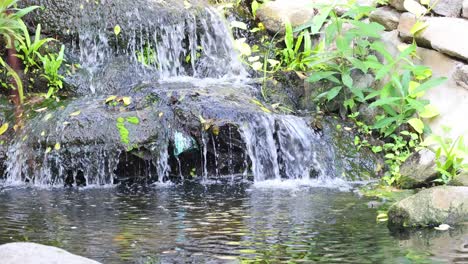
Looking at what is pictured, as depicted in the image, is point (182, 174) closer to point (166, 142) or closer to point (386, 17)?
point (166, 142)

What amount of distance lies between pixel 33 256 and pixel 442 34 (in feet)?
18.3

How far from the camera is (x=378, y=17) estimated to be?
8109mm

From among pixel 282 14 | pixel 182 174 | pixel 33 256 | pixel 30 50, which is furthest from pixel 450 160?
pixel 30 50

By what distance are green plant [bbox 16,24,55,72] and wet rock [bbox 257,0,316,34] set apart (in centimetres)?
284

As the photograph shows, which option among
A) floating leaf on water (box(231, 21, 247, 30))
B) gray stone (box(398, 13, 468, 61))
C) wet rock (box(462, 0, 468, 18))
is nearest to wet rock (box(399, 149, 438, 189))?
gray stone (box(398, 13, 468, 61))

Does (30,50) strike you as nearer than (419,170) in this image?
No

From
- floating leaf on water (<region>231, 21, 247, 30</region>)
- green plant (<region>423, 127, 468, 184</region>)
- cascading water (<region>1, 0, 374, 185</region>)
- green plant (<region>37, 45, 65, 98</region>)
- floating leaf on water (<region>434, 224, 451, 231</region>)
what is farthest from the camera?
floating leaf on water (<region>231, 21, 247, 30</region>)

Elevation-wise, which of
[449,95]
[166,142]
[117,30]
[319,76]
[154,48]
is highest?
[117,30]

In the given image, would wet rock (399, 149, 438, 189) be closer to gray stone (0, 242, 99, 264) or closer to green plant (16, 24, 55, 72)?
gray stone (0, 242, 99, 264)

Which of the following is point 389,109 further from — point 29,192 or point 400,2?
point 29,192

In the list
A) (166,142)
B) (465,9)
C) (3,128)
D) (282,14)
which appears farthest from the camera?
(282,14)

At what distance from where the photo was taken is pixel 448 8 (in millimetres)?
7801

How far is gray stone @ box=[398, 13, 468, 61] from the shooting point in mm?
7230

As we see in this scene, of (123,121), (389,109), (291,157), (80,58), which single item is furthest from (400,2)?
(80,58)
